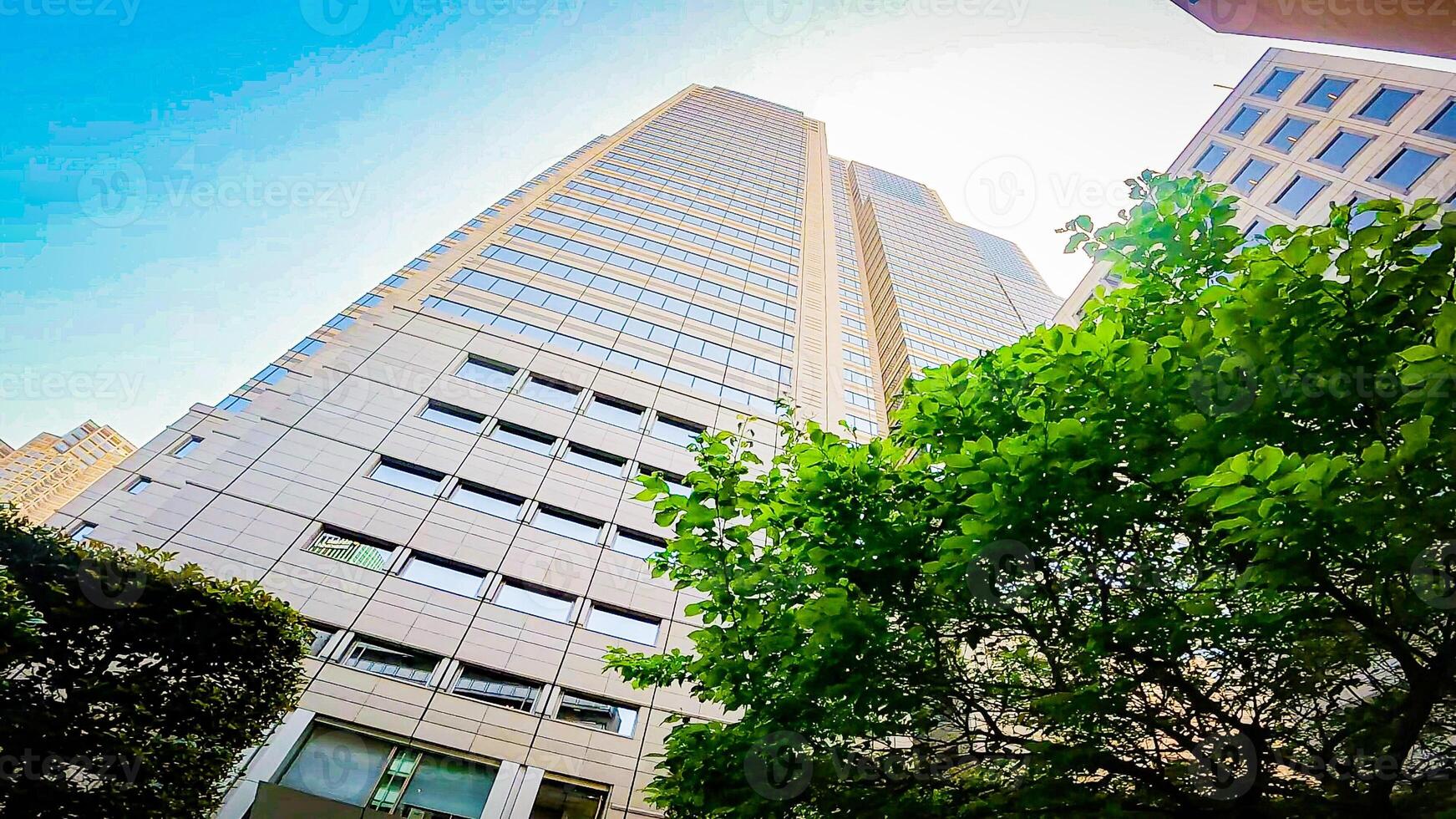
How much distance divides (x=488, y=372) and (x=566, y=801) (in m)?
12.5

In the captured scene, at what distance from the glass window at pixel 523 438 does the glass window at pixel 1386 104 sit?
33971mm

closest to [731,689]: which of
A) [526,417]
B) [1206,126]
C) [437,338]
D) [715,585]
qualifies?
[715,585]

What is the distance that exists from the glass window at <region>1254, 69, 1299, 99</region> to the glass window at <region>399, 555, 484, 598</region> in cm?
4075

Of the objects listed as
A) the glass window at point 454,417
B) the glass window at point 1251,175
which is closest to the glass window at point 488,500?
the glass window at point 454,417

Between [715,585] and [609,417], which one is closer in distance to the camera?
[715,585]

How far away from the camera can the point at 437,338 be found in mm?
20844

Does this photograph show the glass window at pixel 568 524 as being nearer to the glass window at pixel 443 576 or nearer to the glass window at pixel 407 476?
the glass window at pixel 443 576

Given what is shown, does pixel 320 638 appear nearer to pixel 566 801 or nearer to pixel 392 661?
pixel 392 661

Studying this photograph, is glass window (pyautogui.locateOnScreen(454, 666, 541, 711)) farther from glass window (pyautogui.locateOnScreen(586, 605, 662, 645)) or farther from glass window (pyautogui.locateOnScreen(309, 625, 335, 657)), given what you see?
glass window (pyautogui.locateOnScreen(309, 625, 335, 657))

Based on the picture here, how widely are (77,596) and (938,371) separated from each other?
1002 centimetres

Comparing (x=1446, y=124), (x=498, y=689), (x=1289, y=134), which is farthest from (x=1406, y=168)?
(x=498, y=689)

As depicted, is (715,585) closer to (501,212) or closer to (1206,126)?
(501,212)

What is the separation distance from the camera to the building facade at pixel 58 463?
80.7 m

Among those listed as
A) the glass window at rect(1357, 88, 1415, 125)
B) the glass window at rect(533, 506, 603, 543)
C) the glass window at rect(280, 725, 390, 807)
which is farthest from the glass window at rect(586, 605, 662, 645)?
the glass window at rect(1357, 88, 1415, 125)
